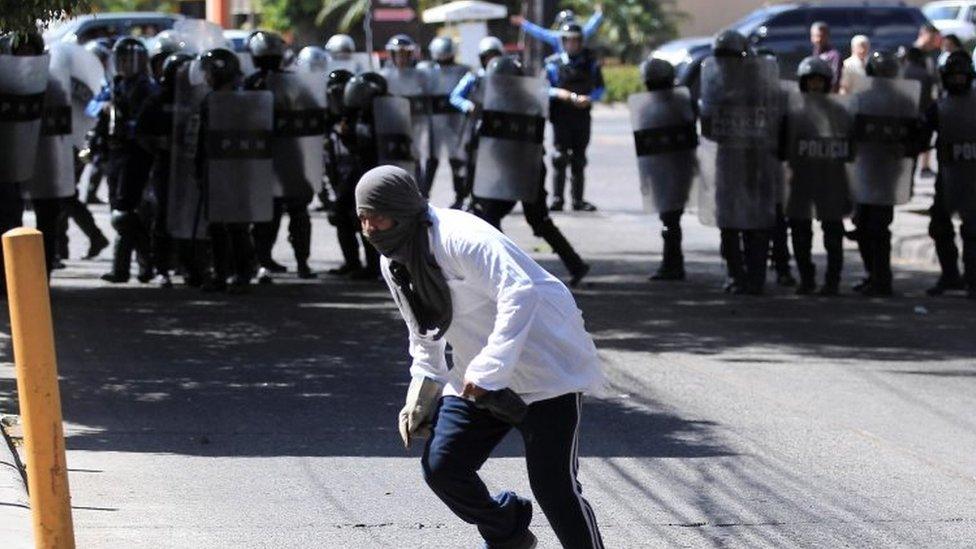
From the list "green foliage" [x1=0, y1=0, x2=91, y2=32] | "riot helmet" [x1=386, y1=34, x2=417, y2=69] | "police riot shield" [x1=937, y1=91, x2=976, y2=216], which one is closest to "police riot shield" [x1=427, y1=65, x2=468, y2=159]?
"riot helmet" [x1=386, y1=34, x2=417, y2=69]

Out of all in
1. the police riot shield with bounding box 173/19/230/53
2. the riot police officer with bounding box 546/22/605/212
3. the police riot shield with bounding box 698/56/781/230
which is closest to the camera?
the police riot shield with bounding box 698/56/781/230

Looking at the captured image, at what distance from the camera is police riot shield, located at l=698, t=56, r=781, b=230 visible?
1380 cm

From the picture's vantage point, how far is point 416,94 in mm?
17562

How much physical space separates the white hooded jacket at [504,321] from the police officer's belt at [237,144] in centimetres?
779

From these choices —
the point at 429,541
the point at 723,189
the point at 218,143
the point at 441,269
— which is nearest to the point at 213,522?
the point at 429,541

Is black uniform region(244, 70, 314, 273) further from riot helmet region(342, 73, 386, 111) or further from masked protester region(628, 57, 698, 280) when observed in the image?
masked protester region(628, 57, 698, 280)

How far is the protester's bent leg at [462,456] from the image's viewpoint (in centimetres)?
562

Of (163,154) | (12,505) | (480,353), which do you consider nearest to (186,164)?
(163,154)

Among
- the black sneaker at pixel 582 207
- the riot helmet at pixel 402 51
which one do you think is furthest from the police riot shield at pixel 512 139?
the black sneaker at pixel 582 207

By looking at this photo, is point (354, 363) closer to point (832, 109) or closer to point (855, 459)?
point (855, 459)

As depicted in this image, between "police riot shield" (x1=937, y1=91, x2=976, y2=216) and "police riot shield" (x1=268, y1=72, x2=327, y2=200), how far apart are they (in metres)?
4.50

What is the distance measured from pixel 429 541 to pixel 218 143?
7.06 meters

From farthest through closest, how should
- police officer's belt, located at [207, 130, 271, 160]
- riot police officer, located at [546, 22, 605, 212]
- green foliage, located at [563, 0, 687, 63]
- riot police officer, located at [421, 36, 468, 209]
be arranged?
green foliage, located at [563, 0, 687, 63], riot police officer, located at [546, 22, 605, 212], riot police officer, located at [421, 36, 468, 209], police officer's belt, located at [207, 130, 271, 160]

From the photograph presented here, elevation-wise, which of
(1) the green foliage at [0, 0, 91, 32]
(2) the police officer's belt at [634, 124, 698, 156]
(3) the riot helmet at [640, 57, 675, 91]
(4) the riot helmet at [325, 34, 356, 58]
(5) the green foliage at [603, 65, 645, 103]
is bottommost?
(5) the green foliage at [603, 65, 645, 103]
